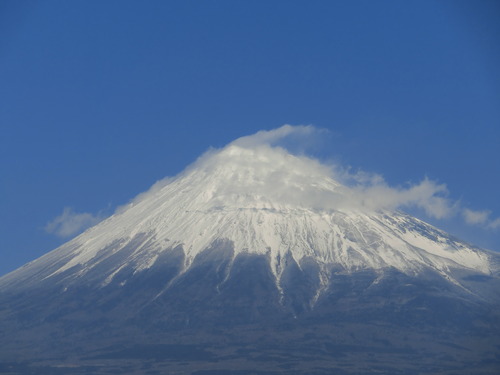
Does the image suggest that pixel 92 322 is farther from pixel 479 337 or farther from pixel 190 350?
pixel 479 337

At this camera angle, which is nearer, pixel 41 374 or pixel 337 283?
pixel 41 374

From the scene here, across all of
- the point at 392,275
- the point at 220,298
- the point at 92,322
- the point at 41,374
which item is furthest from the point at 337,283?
the point at 41,374

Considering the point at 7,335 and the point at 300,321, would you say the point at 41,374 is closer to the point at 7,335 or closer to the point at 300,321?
the point at 7,335

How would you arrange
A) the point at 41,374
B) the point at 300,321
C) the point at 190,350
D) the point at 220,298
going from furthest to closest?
the point at 220,298 < the point at 300,321 < the point at 190,350 < the point at 41,374

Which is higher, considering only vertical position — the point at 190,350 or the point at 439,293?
the point at 439,293

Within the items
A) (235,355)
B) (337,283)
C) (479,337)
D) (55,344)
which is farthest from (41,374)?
(479,337)

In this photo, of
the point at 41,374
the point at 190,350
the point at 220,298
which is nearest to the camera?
the point at 41,374
